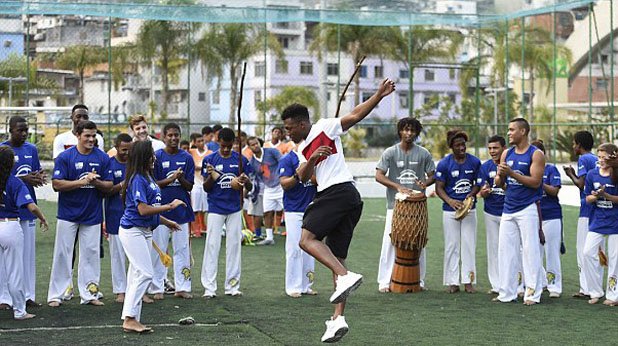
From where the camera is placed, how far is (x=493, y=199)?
12594mm

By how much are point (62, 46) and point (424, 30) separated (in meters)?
10.1

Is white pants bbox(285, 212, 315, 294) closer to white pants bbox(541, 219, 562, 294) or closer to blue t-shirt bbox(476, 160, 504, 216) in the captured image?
blue t-shirt bbox(476, 160, 504, 216)

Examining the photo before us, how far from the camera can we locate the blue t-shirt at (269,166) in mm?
18469

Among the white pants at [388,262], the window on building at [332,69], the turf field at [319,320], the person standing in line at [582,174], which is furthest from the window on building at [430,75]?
the white pants at [388,262]

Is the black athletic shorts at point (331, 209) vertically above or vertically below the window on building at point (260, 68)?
→ below

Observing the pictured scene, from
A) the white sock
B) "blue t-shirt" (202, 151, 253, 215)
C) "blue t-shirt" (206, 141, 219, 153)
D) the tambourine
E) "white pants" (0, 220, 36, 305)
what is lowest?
the white sock

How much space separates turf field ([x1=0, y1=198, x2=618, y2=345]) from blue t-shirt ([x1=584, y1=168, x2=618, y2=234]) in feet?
2.89

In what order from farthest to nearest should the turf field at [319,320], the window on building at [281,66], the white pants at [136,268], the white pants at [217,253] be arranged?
the window on building at [281,66], the white pants at [217,253], the white pants at [136,268], the turf field at [319,320]

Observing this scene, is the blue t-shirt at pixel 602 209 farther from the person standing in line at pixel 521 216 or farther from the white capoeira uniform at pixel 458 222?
the white capoeira uniform at pixel 458 222

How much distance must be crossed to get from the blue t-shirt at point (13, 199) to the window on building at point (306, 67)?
19837mm

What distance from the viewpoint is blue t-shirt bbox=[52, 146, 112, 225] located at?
442 inches

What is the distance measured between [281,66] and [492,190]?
57.2 feet

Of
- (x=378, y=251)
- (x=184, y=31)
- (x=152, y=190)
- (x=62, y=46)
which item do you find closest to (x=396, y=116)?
(x=184, y=31)

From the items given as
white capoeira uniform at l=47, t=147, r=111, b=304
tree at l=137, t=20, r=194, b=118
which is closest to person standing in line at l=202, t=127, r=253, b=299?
white capoeira uniform at l=47, t=147, r=111, b=304
